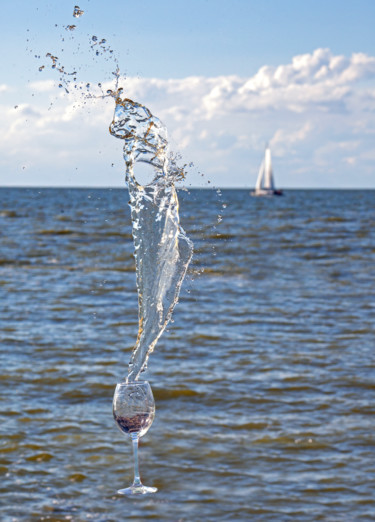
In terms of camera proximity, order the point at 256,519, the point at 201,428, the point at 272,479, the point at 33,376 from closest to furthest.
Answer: the point at 256,519 → the point at 272,479 → the point at 201,428 → the point at 33,376

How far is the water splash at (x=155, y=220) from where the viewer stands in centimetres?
322

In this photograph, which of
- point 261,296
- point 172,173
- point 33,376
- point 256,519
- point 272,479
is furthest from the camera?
point 261,296

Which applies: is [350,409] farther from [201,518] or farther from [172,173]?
[172,173]

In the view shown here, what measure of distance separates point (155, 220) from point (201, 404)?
367 cm

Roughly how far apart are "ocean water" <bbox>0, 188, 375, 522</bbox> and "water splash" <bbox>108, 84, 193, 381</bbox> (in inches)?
74.6

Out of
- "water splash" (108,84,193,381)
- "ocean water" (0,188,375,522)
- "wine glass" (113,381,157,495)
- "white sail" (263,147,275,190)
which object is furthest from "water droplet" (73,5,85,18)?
"white sail" (263,147,275,190)

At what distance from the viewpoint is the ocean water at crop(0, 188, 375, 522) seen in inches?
192

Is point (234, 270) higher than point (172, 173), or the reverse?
point (172, 173)

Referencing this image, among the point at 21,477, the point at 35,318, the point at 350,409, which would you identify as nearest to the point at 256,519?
the point at 21,477

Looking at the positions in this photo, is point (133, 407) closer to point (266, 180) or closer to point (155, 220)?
point (155, 220)

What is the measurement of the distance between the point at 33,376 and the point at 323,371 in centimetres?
273

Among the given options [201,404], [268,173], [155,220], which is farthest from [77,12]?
[268,173]

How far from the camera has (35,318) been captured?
10.6 metres

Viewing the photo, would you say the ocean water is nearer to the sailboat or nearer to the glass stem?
the glass stem
